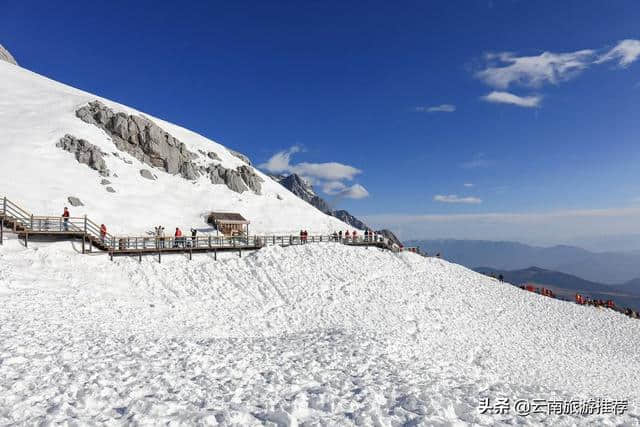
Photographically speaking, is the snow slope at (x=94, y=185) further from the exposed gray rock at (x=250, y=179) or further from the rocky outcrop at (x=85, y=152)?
the exposed gray rock at (x=250, y=179)

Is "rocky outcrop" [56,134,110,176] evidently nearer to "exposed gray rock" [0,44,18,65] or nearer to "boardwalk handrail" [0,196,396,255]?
"boardwalk handrail" [0,196,396,255]

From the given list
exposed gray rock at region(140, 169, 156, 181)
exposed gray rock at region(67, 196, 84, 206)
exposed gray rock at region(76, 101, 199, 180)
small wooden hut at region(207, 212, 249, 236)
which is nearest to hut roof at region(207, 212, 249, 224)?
small wooden hut at region(207, 212, 249, 236)

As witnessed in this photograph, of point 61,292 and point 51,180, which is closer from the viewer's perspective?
point 61,292

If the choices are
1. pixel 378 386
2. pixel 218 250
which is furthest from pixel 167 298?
pixel 378 386

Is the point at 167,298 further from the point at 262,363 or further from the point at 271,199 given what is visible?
the point at 271,199

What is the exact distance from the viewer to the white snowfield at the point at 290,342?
26.5 feet

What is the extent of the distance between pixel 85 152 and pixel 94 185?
8.21 m

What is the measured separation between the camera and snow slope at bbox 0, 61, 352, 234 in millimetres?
40344

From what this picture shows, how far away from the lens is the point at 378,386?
9.53 m

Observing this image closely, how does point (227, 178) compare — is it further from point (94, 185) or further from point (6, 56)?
point (6, 56)

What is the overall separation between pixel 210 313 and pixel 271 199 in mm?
44281

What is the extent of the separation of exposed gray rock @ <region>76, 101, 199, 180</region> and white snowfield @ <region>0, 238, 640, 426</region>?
35.9 metres

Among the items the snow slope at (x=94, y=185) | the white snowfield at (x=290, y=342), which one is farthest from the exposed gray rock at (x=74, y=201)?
the white snowfield at (x=290, y=342)

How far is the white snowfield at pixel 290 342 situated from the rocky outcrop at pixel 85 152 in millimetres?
28397
